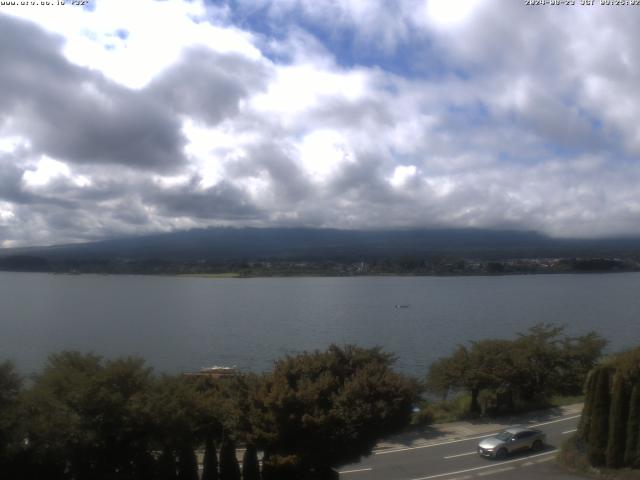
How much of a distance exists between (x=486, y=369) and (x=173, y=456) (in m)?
16.8

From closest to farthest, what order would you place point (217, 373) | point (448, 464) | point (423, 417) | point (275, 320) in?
point (448, 464)
point (423, 417)
point (217, 373)
point (275, 320)

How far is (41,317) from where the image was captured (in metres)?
68.8

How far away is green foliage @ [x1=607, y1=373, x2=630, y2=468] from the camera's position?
14.9 meters

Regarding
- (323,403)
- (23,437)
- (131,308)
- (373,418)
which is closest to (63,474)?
(23,437)

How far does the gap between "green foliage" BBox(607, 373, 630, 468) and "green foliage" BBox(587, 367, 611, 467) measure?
0.20m

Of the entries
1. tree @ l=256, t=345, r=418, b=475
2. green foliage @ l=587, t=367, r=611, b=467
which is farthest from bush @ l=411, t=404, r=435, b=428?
tree @ l=256, t=345, r=418, b=475

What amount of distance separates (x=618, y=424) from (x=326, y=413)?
23.2ft

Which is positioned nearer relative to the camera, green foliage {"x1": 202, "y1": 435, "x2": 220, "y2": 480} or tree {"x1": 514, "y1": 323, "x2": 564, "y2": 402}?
green foliage {"x1": 202, "y1": 435, "x2": 220, "y2": 480}

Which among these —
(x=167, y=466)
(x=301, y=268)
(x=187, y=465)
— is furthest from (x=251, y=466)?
(x=301, y=268)

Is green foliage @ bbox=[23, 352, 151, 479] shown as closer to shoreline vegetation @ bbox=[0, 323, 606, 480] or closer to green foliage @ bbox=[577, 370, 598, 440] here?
shoreline vegetation @ bbox=[0, 323, 606, 480]

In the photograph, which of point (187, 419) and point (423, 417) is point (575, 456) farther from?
point (187, 419)

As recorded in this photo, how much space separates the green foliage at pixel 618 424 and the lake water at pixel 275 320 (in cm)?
2243

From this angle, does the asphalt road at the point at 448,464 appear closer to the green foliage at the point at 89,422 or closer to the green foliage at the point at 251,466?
the green foliage at the point at 251,466

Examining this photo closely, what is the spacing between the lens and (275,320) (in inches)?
2542
